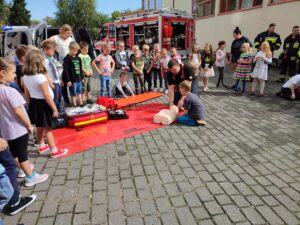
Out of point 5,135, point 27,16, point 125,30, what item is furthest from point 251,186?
point 27,16

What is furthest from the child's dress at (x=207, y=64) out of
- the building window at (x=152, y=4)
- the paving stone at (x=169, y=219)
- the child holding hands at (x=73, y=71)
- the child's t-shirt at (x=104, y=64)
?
the building window at (x=152, y=4)

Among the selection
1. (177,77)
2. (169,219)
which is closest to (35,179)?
(169,219)

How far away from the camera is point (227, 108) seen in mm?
6504

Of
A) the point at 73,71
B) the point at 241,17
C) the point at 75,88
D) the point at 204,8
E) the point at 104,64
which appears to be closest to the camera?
the point at 73,71

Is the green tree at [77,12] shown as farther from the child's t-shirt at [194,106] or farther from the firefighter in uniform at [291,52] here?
the child's t-shirt at [194,106]

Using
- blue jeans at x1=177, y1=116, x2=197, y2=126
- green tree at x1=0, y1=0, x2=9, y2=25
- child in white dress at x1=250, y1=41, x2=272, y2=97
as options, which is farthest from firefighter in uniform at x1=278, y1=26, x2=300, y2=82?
green tree at x1=0, y1=0, x2=9, y2=25

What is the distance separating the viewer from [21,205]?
2744 mm

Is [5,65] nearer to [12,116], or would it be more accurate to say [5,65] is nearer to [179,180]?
[12,116]

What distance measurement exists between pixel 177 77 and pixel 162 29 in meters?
8.17

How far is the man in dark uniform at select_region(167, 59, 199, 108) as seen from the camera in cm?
559

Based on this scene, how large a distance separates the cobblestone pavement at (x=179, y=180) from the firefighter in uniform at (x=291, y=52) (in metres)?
5.42

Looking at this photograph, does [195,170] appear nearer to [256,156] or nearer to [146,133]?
[256,156]

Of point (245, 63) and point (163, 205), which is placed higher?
point (245, 63)

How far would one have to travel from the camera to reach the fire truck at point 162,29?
13.2m
